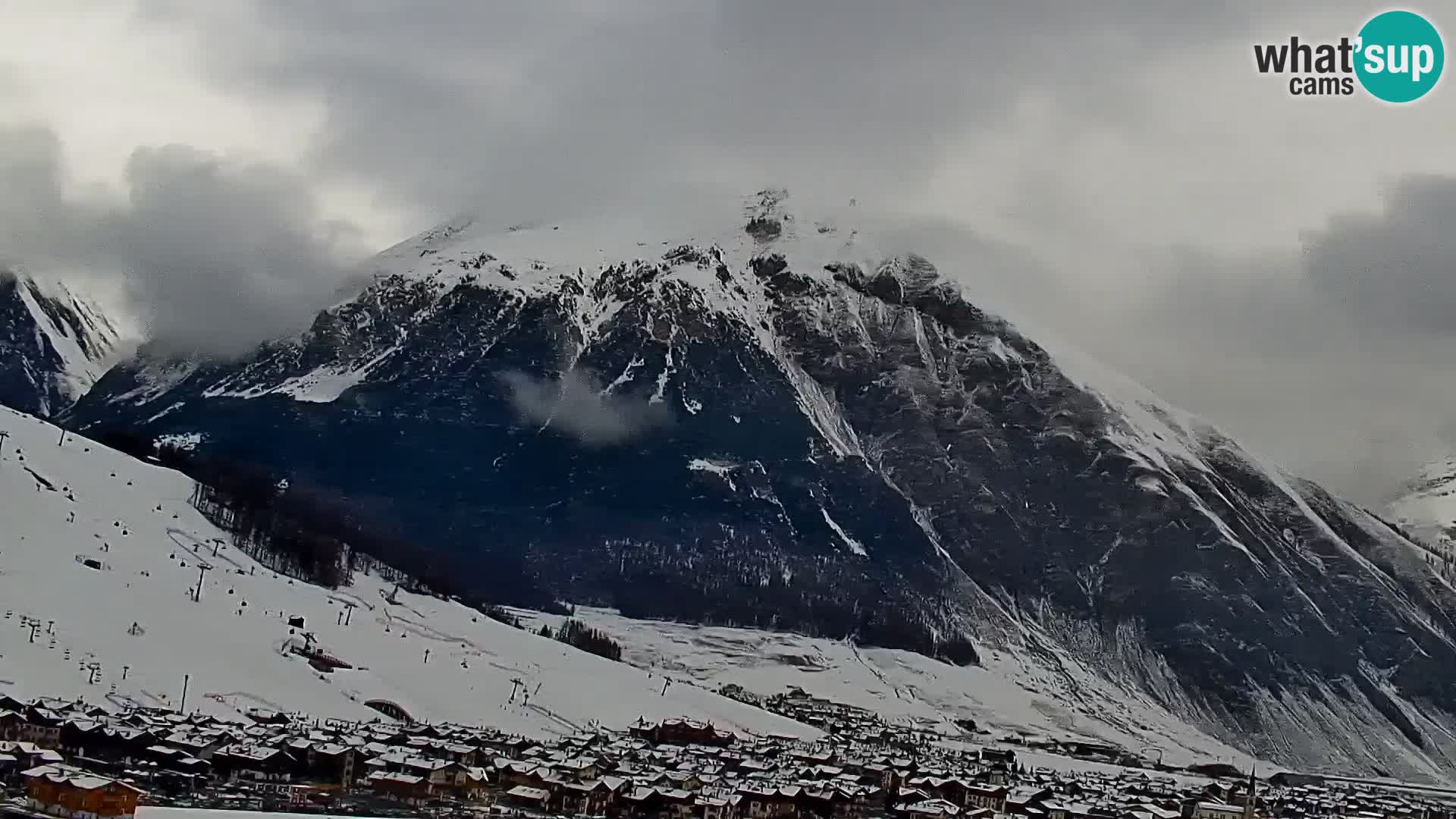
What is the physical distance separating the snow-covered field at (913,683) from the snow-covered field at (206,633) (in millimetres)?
26250

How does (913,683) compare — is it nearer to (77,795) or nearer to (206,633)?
(206,633)

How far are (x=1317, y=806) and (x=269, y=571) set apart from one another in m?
80.0

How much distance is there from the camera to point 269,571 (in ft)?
387

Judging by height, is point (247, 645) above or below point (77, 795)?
above

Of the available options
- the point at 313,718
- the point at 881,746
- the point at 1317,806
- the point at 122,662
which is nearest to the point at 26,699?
the point at 122,662

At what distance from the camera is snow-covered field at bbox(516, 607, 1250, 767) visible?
509 ft

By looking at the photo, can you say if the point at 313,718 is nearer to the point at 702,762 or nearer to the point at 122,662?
the point at 122,662

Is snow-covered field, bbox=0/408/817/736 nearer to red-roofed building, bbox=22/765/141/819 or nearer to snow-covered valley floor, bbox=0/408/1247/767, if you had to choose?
snow-covered valley floor, bbox=0/408/1247/767

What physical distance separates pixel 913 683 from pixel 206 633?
88751 millimetres

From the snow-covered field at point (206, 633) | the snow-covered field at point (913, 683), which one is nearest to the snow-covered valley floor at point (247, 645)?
the snow-covered field at point (206, 633)

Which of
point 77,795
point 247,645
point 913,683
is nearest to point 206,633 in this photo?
point 247,645

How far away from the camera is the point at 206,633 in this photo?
305 ft

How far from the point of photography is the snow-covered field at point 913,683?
509ft

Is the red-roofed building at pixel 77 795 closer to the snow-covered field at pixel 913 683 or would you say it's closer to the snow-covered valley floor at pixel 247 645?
the snow-covered valley floor at pixel 247 645
